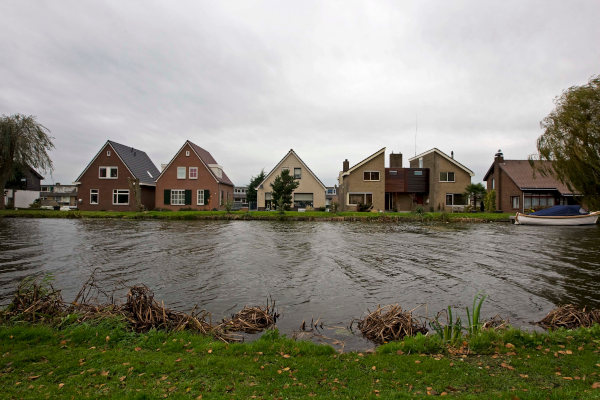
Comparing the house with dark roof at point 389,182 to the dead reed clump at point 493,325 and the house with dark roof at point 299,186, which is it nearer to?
the house with dark roof at point 299,186

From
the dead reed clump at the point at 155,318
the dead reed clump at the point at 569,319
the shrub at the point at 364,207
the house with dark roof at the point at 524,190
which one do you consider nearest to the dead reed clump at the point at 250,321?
the dead reed clump at the point at 155,318

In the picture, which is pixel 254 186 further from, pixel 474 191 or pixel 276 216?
pixel 474 191

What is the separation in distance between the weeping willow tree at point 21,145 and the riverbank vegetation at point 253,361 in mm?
36477

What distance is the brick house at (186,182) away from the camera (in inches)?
1591

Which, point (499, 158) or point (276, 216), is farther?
point (499, 158)

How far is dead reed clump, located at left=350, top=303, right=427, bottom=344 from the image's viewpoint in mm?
6242

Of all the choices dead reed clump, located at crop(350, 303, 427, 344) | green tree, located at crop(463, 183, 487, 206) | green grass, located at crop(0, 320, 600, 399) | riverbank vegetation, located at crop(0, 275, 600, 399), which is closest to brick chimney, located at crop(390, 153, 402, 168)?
green tree, located at crop(463, 183, 487, 206)

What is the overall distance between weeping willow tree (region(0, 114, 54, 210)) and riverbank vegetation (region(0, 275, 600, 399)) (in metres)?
36.5

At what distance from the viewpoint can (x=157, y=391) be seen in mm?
3928

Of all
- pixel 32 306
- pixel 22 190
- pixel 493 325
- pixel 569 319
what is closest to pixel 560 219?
pixel 569 319

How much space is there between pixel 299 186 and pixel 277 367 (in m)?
37.4

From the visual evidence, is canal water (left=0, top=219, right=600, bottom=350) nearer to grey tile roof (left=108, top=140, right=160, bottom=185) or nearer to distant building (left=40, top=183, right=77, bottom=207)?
grey tile roof (left=108, top=140, right=160, bottom=185)

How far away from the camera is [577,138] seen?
21625 mm

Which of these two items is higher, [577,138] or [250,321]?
[577,138]
